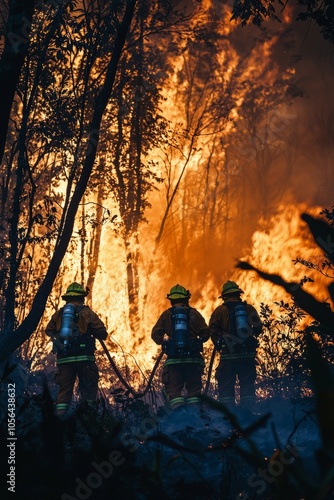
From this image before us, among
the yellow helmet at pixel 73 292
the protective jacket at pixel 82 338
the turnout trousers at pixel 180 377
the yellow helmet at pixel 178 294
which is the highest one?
the yellow helmet at pixel 178 294

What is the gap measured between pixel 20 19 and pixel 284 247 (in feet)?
57.6

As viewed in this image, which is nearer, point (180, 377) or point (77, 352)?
point (77, 352)

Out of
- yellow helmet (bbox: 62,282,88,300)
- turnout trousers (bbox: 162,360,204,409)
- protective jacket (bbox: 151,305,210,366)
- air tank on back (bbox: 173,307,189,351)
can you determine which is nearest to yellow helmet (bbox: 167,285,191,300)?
protective jacket (bbox: 151,305,210,366)

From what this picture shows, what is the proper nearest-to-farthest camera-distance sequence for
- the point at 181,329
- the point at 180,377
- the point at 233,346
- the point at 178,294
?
the point at 181,329, the point at 180,377, the point at 178,294, the point at 233,346

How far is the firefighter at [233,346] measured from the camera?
10578 mm

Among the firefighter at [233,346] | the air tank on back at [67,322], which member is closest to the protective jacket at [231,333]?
the firefighter at [233,346]

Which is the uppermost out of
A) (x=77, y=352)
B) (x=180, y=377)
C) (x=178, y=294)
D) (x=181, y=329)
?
(x=178, y=294)

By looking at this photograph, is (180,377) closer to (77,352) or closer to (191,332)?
(191,332)

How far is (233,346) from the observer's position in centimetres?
1065

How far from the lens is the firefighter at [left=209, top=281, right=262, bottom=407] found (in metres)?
10.6

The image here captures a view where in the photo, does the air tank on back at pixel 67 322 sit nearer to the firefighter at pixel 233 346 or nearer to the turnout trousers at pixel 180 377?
the turnout trousers at pixel 180 377

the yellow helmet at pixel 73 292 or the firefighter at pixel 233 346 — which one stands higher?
the yellow helmet at pixel 73 292

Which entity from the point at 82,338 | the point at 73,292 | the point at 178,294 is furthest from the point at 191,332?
the point at 73,292

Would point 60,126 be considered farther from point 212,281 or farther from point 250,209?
point 250,209
